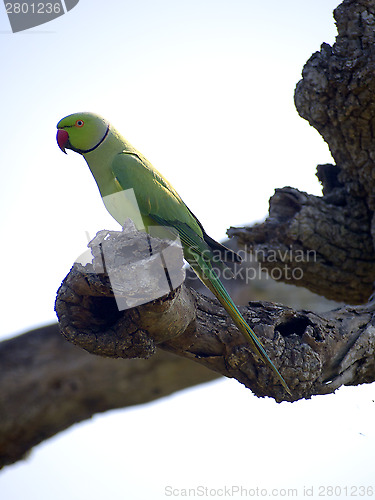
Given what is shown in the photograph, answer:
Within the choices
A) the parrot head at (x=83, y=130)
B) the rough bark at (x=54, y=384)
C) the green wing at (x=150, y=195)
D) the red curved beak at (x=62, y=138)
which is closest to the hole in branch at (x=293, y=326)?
the green wing at (x=150, y=195)

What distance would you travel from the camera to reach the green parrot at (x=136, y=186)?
2439mm

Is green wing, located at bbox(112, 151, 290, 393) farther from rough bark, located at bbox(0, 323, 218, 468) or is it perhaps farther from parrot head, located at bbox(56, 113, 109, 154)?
rough bark, located at bbox(0, 323, 218, 468)

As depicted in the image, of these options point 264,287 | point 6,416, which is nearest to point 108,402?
point 6,416

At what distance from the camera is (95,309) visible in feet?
6.30

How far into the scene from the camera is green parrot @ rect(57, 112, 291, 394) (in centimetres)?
244

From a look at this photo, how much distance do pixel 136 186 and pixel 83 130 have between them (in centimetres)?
54

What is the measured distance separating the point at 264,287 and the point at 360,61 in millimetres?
3275

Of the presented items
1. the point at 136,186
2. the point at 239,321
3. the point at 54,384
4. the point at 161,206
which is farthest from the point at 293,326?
the point at 54,384

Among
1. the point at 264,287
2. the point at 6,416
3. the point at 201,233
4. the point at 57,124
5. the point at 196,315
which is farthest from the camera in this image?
the point at 264,287

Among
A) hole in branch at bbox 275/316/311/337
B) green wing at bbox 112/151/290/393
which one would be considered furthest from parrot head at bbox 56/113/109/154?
hole in branch at bbox 275/316/311/337

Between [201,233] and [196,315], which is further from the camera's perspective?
[201,233]

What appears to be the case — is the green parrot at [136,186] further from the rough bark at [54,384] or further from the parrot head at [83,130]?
the rough bark at [54,384]

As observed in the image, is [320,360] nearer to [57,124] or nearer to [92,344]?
[92,344]

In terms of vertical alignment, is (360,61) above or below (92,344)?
above
